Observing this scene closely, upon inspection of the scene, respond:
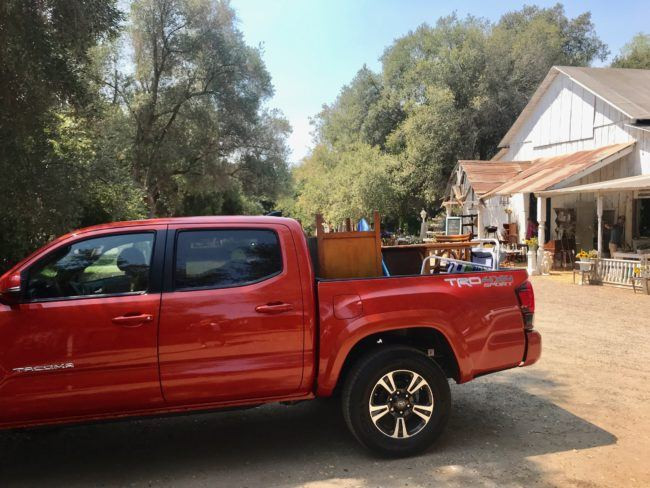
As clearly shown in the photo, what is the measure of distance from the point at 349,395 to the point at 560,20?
4676 centimetres

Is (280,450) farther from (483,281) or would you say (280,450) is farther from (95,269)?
(483,281)

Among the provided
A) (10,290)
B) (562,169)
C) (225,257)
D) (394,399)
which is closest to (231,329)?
(225,257)

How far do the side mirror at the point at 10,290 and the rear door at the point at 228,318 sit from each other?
93 centimetres

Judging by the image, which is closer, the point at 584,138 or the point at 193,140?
the point at 584,138

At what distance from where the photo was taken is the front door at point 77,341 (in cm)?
339

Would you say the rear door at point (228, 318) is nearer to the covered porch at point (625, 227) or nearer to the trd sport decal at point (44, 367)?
the trd sport decal at point (44, 367)

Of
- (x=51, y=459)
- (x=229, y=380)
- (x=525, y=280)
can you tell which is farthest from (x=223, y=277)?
(x=525, y=280)

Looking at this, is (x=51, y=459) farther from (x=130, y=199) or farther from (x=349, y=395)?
(x=130, y=199)

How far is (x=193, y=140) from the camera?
81.3 feet

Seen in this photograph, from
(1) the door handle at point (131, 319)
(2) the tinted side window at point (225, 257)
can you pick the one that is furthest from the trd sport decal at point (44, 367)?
(2) the tinted side window at point (225, 257)

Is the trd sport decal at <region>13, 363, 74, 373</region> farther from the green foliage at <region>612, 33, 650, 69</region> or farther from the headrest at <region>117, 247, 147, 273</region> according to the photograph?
the green foliage at <region>612, 33, 650, 69</region>

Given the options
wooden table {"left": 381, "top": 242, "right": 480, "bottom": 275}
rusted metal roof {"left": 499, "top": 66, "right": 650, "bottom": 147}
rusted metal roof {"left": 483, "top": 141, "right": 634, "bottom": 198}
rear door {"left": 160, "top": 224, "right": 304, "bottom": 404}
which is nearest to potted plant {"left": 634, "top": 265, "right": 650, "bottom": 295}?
rusted metal roof {"left": 483, "top": 141, "right": 634, "bottom": 198}

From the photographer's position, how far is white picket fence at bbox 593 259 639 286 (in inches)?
515

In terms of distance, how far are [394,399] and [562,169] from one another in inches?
642
